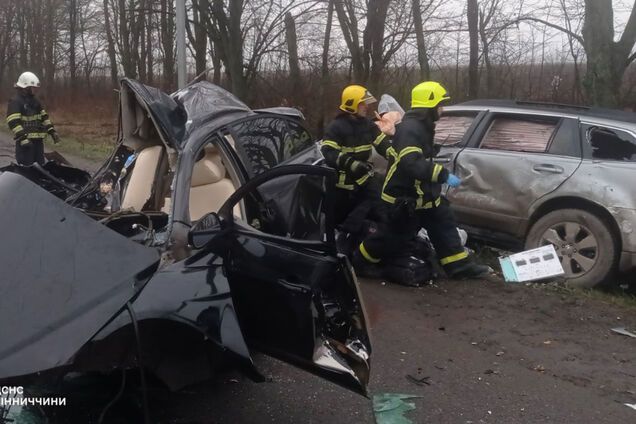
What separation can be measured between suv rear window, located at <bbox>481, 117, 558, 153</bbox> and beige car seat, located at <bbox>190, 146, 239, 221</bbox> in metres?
2.94

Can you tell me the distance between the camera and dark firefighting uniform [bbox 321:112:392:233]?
625cm

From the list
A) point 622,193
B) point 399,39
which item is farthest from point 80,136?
point 622,193

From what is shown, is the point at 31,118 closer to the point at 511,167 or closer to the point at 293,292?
the point at 511,167

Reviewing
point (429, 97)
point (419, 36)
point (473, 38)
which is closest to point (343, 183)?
point (429, 97)

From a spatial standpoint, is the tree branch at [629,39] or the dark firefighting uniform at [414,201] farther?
the tree branch at [629,39]

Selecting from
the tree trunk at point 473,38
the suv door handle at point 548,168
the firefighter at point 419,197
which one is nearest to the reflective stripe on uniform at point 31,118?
the firefighter at point 419,197

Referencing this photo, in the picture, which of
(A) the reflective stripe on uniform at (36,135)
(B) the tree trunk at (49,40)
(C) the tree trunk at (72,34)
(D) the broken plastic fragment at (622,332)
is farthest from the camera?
(B) the tree trunk at (49,40)

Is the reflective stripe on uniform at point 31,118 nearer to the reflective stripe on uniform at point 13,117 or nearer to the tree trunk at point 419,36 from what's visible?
the reflective stripe on uniform at point 13,117

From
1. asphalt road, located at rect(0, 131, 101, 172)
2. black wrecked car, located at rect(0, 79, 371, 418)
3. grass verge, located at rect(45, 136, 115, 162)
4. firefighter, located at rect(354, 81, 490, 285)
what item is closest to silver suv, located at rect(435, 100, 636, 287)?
firefighter, located at rect(354, 81, 490, 285)

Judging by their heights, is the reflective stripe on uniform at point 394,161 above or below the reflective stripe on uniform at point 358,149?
below

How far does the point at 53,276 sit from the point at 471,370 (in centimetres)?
266

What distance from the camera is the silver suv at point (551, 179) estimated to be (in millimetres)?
5672

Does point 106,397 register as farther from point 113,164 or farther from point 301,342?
point 113,164

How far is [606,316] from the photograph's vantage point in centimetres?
529
